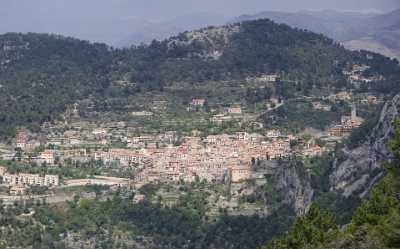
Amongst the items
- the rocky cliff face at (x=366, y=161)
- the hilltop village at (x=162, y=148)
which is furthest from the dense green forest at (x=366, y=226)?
the hilltop village at (x=162, y=148)

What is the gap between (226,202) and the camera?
47125mm

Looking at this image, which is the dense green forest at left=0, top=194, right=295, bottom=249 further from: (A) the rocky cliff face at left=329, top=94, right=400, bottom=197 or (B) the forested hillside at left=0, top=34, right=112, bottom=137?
(B) the forested hillside at left=0, top=34, right=112, bottom=137

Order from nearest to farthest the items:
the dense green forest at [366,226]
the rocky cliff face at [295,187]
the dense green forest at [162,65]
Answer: the dense green forest at [366,226] < the rocky cliff face at [295,187] < the dense green forest at [162,65]

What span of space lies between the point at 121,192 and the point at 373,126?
1199 cm

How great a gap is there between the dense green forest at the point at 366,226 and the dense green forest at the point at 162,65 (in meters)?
42.7

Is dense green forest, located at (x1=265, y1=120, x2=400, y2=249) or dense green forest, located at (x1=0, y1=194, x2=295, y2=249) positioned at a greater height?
dense green forest, located at (x1=265, y1=120, x2=400, y2=249)

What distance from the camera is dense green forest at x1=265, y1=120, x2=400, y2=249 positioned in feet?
60.0

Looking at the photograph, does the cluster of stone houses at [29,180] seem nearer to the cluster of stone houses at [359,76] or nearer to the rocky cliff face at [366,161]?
the rocky cliff face at [366,161]

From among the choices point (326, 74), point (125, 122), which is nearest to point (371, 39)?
point (326, 74)

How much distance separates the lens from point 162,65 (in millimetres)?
82125

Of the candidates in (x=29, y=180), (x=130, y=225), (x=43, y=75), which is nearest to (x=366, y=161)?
(x=130, y=225)

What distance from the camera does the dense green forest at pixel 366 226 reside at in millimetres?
18297

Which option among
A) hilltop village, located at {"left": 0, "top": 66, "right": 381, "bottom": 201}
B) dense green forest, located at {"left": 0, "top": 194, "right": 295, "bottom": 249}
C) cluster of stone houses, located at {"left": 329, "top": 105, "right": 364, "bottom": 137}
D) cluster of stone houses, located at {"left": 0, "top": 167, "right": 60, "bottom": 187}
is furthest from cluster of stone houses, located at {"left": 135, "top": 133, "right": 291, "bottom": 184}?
dense green forest, located at {"left": 0, "top": 194, "right": 295, "bottom": 249}

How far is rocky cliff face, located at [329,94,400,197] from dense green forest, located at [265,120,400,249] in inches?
449
